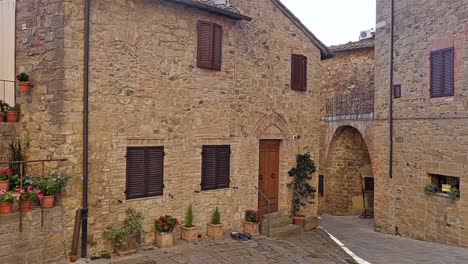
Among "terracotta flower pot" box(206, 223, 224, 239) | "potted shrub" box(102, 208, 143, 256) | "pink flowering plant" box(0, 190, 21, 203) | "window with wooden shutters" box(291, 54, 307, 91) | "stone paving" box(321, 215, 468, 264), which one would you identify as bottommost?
"stone paving" box(321, 215, 468, 264)

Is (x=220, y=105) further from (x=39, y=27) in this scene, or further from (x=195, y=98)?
(x=39, y=27)

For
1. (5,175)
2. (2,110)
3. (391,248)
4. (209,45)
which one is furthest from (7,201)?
(391,248)

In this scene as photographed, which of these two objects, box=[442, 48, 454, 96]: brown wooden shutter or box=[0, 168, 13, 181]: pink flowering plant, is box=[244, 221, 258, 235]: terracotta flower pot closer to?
box=[0, 168, 13, 181]: pink flowering plant

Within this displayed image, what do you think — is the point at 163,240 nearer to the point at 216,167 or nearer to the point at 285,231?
the point at 216,167

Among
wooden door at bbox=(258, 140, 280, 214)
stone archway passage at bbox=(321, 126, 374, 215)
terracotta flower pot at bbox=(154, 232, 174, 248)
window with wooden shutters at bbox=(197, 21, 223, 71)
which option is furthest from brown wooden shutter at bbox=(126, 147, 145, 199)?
stone archway passage at bbox=(321, 126, 374, 215)

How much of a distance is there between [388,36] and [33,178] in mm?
13309

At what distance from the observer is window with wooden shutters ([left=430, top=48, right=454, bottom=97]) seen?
13445 mm

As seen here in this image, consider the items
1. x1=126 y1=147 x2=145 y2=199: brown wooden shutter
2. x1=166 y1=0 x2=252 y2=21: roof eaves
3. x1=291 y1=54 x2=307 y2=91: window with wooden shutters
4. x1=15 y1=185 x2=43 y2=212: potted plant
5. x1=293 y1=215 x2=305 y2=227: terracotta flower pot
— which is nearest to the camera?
x1=15 y1=185 x2=43 y2=212: potted plant

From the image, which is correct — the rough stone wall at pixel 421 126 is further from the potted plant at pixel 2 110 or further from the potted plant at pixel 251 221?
the potted plant at pixel 2 110

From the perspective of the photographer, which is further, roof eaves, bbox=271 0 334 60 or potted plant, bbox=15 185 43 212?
roof eaves, bbox=271 0 334 60

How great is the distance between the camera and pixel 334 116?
20531mm

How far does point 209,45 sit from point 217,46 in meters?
0.32

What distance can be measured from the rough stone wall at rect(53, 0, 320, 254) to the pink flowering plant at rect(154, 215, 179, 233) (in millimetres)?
202

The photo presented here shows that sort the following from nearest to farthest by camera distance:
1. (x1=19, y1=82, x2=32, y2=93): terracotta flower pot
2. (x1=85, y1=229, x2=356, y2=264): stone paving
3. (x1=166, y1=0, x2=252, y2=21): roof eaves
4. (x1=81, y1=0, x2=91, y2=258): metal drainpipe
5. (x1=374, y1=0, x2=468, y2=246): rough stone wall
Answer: (x1=81, y1=0, x2=91, y2=258): metal drainpipe, (x1=19, y1=82, x2=32, y2=93): terracotta flower pot, (x1=85, y1=229, x2=356, y2=264): stone paving, (x1=166, y1=0, x2=252, y2=21): roof eaves, (x1=374, y1=0, x2=468, y2=246): rough stone wall
